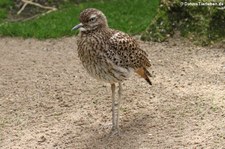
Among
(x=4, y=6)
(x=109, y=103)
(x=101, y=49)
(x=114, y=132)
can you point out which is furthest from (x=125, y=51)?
(x=4, y=6)

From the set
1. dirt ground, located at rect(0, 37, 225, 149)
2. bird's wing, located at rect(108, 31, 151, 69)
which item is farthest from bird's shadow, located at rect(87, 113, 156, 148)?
bird's wing, located at rect(108, 31, 151, 69)

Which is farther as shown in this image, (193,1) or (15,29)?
(15,29)

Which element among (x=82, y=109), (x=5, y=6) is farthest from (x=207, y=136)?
(x=5, y=6)

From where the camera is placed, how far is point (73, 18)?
37.4 ft

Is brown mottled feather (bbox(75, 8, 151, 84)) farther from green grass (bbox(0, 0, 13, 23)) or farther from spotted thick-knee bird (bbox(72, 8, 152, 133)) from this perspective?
green grass (bbox(0, 0, 13, 23))

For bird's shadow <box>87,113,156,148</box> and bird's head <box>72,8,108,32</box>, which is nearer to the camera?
bird's head <box>72,8,108,32</box>

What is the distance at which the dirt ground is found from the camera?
6.76 meters

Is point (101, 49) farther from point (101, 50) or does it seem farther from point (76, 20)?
point (76, 20)

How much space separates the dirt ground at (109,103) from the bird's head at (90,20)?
1.31m

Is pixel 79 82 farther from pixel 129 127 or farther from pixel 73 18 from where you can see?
pixel 73 18

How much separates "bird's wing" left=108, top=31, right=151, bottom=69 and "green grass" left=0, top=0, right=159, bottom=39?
138 inches

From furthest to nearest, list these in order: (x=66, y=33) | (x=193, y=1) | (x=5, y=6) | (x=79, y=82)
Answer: (x=5, y=6) → (x=66, y=33) → (x=193, y=1) → (x=79, y=82)

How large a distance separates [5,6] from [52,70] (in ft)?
12.8

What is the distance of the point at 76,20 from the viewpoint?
11266mm
